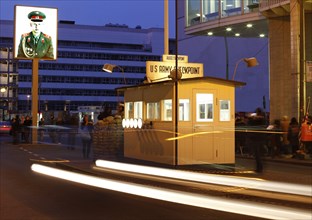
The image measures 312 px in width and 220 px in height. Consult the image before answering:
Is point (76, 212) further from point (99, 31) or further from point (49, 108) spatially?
point (99, 31)

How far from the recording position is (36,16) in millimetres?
32625

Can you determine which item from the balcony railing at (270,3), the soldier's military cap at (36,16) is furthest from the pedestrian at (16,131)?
the balcony railing at (270,3)

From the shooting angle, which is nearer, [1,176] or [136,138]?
→ [1,176]

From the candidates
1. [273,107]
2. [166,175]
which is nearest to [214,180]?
[166,175]

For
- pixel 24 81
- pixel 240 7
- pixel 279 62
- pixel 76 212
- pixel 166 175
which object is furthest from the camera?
pixel 24 81

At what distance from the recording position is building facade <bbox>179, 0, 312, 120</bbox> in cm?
2274

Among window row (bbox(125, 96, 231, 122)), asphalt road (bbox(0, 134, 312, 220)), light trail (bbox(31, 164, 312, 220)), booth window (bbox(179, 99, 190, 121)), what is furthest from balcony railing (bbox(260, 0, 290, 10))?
light trail (bbox(31, 164, 312, 220))

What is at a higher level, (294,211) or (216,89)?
(216,89)

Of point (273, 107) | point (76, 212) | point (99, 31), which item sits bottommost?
point (76, 212)

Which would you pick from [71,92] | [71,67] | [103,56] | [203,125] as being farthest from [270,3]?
[103,56]

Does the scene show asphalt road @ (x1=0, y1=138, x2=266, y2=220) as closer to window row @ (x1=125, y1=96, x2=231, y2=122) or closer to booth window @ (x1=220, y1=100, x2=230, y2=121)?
window row @ (x1=125, y1=96, x2=231, y2=122)

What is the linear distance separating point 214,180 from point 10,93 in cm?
7673

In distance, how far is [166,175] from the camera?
1183 cm

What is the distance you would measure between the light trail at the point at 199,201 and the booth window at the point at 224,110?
243 inches
